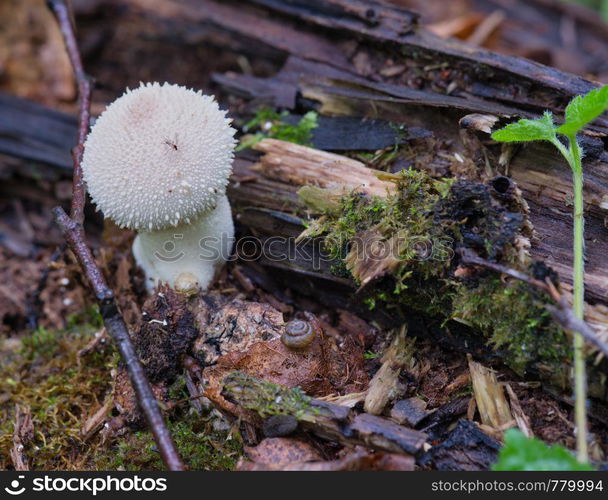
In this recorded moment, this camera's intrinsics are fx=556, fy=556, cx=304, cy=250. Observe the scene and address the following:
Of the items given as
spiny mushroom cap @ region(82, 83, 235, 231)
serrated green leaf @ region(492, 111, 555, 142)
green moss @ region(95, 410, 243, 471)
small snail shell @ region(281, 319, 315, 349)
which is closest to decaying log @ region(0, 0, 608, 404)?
serrated green leaf @ region(492, 111, 555, 142)

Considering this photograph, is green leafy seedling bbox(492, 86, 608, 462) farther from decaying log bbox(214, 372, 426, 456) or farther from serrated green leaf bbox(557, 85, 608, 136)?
decaying log bbox(214, 372, 426, 456)

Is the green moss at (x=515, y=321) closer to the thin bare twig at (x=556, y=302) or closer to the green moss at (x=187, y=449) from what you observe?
the thin bare twig at (x=556, y=302)

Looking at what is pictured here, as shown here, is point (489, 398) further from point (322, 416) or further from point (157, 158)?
point (157, 158)

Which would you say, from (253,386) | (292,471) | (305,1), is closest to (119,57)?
(305,1)

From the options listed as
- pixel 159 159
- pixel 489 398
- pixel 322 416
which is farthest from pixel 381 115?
pixel 322 416

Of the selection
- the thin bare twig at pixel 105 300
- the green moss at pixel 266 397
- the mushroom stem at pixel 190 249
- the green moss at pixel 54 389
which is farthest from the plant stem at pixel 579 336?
the green moss at pixel 54 389

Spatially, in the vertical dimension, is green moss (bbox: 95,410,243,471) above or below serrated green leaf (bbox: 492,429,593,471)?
below

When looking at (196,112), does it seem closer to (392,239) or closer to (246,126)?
(246,126)

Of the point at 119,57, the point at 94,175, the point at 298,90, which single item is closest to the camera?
the point at 94,175
